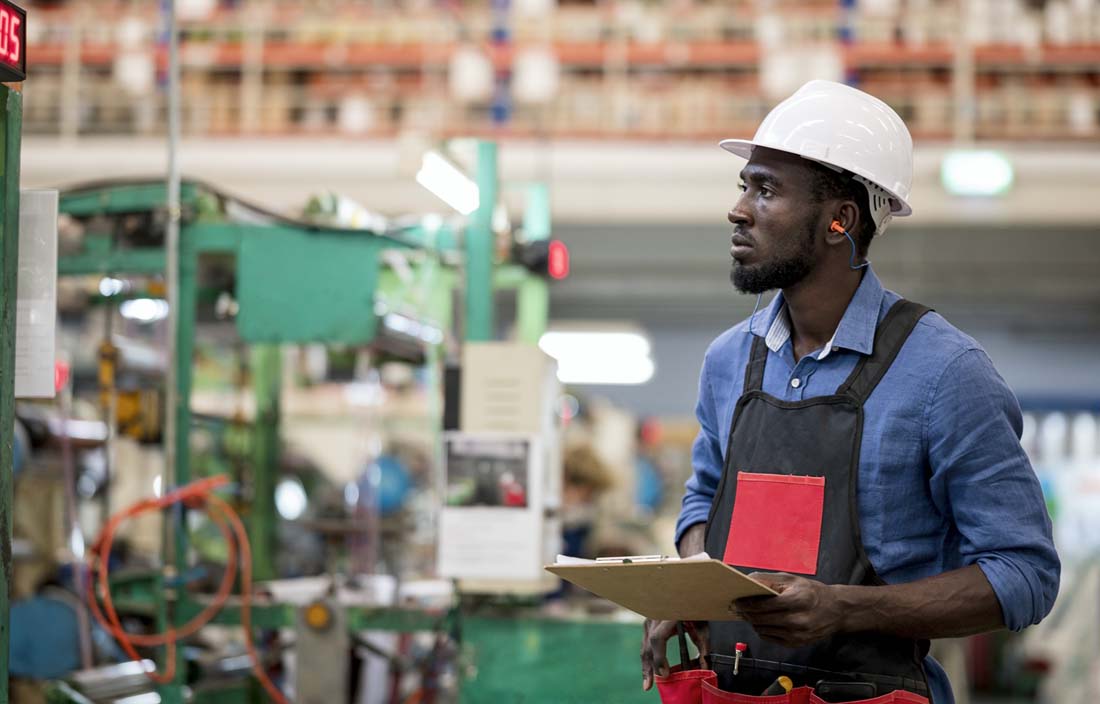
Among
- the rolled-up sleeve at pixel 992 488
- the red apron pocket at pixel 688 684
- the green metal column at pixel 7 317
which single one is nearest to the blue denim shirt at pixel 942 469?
the rolled-up sleeve at pixel 992 488

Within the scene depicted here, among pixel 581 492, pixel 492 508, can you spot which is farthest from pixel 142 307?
pixel 581 492

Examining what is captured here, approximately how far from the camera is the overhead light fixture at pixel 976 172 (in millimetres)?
9797

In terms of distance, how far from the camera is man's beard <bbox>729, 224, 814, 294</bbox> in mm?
2227

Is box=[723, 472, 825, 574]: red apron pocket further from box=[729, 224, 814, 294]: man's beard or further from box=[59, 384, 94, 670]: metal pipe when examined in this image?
box=[59, 384, 94, 670]: metal pipe

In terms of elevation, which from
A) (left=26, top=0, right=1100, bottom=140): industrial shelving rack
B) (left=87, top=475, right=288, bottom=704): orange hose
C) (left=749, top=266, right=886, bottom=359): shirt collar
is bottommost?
(left=87, top=475, right=288, bottom=704): orange hose

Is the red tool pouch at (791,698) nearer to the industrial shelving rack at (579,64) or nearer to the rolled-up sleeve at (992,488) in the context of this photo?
the rolled-up sleeve at (992,488)

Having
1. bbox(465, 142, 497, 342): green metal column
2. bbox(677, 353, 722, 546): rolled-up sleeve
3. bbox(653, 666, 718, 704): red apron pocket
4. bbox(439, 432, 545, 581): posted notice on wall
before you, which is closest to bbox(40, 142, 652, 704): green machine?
bbox(465, 142, 497, 342): green metal column

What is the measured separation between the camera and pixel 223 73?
12.8 m

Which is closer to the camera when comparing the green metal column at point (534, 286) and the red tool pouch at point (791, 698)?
the red tool pouch at point (791, 698)

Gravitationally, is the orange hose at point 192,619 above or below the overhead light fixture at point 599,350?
below

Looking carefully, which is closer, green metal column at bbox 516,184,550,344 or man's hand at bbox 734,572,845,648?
man's hand at bbox 734,572,845,648

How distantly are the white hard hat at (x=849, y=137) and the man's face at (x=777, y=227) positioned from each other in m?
0.04

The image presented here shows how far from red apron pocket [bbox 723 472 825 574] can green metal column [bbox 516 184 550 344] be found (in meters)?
3.54

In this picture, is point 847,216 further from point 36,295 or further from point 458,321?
point 458,321
